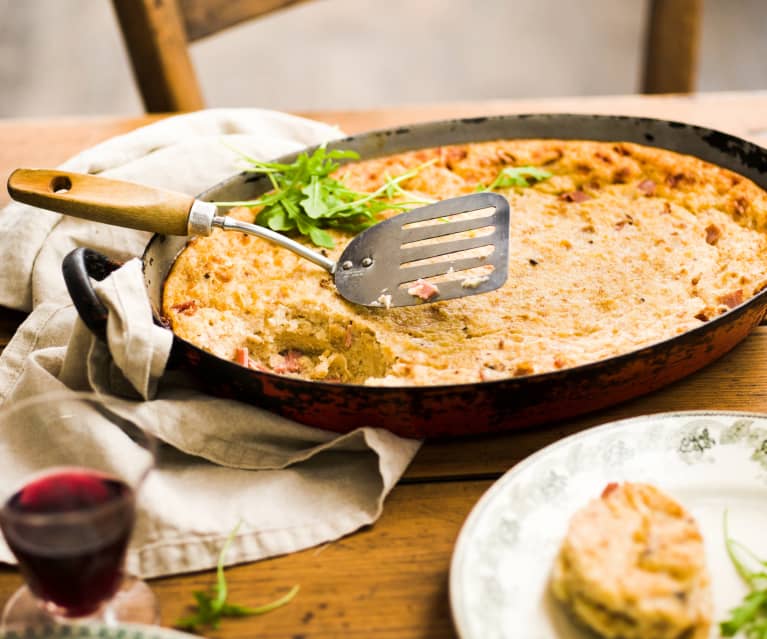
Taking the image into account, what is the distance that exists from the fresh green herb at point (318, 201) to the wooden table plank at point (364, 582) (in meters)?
0.90

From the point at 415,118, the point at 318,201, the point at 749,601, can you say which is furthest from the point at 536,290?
the point at 415,118

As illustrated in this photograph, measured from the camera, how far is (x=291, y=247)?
2.19 m

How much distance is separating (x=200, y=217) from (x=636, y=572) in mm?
1272

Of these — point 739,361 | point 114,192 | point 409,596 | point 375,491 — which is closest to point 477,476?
point 375,491

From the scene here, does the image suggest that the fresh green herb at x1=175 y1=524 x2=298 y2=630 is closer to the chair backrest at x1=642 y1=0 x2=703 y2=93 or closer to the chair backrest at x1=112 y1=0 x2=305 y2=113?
the chair backrest at x1=112 y1=0 x2=305 y2=113

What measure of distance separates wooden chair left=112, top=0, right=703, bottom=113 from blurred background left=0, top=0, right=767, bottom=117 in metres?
3.67

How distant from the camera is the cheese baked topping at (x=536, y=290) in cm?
195

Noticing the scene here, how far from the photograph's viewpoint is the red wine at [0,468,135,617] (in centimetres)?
127

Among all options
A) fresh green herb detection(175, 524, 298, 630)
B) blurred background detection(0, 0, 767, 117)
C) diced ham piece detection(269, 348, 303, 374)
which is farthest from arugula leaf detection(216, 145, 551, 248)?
blurred background detection(0, 0, 767, 117)

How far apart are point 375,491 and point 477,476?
0.20 metres

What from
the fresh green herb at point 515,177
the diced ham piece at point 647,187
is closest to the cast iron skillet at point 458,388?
the diced ham piece at point 647,187

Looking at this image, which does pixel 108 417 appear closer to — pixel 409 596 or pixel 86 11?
pixel 409 596

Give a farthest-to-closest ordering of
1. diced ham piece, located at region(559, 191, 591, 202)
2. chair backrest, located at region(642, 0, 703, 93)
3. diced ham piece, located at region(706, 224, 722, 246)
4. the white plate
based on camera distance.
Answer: chair backrest, located at region(642, 0, 703, 93) < diced ham piece, located at region(559, 191, 591, 202) < diced ham piece, located at region(706, 224, 722, 246) < the white plate

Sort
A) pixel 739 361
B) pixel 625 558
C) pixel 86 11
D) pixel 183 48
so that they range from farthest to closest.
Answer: pixel 86 11 < pixel 183 48 < pixel 739 361 < pixel 625 558
